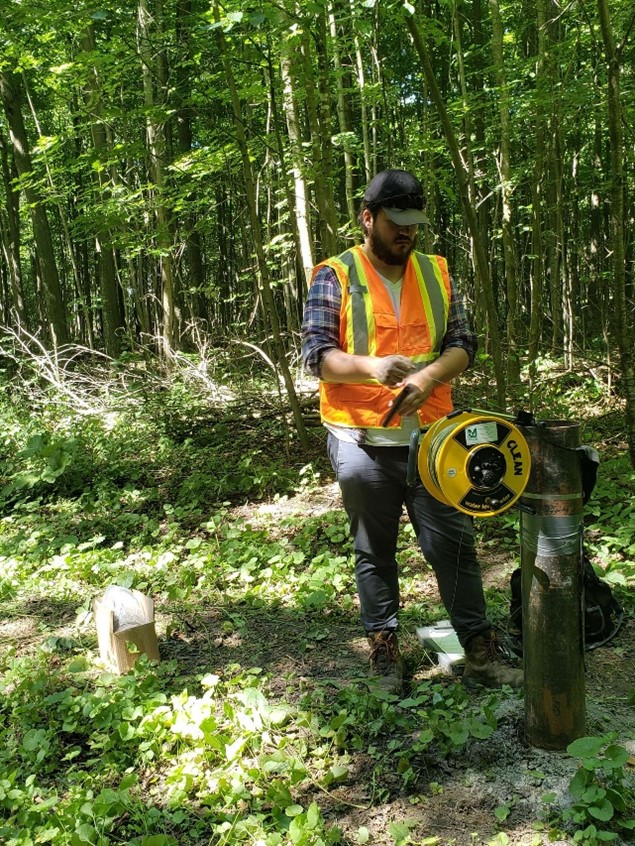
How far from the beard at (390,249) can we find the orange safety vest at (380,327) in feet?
0.25

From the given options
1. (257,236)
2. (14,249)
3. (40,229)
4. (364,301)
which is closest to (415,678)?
(364,301)

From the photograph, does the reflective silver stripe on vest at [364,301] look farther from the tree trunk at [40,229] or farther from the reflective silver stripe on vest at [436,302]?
the tree trunk at [40,229]

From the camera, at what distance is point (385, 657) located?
3365mm

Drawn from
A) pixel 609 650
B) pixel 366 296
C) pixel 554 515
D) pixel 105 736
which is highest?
pixel 366 296

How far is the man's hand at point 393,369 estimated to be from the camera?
2793mm

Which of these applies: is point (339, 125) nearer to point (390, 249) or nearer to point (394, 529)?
point (390, 249)

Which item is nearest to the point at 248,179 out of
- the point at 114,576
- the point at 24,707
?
the point at 114,576

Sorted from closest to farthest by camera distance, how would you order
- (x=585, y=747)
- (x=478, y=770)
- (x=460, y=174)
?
(x=585, y=747) → (x=478, y=770) → (x=460, y=174)

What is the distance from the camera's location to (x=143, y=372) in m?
11.1

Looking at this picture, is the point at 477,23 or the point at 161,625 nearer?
the point at 161,625

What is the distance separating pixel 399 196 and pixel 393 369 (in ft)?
2.46

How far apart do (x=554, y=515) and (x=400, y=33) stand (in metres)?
9.49

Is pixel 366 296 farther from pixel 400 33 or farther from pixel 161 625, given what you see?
pixel 400 33

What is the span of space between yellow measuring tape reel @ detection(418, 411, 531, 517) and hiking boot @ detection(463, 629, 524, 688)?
0.94 meters
